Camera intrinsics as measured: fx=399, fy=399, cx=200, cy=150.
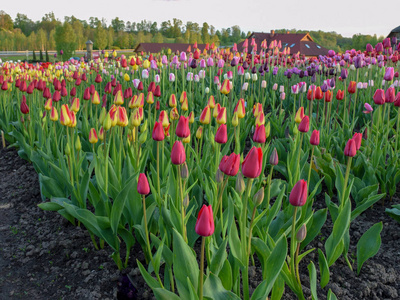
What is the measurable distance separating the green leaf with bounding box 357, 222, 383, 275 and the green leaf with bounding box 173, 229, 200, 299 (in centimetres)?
124

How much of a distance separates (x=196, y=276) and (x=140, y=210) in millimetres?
988

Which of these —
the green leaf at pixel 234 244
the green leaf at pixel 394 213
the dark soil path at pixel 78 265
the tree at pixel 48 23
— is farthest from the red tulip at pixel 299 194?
the tree at pixel 48 23

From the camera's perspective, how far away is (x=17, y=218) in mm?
3494

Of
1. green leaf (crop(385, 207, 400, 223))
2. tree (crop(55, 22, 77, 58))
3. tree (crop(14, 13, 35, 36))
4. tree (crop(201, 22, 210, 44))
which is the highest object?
tree (crop(14, 13, 35, 36))

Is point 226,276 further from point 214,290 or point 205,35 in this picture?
point 205,35

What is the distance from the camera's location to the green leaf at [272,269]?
1.66 m

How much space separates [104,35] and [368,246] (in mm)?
45470

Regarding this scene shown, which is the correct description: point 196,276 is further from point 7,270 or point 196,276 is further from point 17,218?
point 17,218

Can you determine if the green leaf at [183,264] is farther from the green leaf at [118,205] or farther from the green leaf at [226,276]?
the green leaf at [118,205]

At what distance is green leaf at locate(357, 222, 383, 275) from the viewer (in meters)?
2.41

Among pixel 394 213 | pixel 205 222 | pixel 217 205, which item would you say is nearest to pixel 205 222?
pixel 205 222

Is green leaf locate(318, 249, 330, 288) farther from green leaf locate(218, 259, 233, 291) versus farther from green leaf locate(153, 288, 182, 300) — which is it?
green leaf locate(153, 288, 182, 300)

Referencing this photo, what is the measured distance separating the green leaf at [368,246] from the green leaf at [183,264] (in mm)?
1239

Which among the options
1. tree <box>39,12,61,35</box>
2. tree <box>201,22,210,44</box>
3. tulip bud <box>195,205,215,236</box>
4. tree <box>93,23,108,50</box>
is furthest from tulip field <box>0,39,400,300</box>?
tree <box>39,12,61,35</box>
